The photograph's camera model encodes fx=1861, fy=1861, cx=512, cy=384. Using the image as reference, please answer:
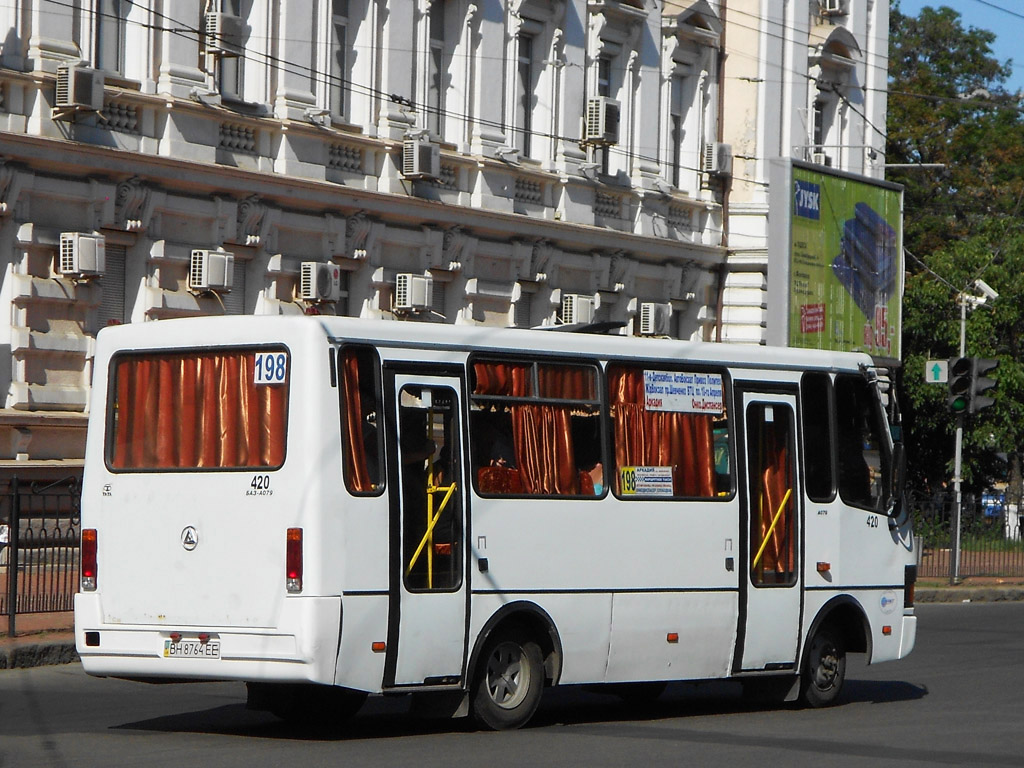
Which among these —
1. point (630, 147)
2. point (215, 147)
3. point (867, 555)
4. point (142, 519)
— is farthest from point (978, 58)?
point (142, 519)

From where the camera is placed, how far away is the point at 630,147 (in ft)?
106

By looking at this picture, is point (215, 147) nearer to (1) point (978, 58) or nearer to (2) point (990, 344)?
(2) point (990, 344)

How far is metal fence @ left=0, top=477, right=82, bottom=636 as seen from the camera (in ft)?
53.8

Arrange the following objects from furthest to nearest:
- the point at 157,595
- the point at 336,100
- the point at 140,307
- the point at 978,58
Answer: the point at 978,58 < the point at 336,100 < the point at 140,307 < the point at 157,595

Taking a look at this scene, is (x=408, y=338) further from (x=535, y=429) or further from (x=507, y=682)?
(x=507, y=682)

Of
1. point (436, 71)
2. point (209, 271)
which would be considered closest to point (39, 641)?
point (209, 271)

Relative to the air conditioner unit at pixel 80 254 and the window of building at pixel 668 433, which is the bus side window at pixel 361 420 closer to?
the window of building at pixel 668 433

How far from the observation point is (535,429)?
39.2ft

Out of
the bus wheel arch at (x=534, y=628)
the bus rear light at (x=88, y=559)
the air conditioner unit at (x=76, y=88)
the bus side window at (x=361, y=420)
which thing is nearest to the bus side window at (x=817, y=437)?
the bus wheel arch at (x=534, y=628)

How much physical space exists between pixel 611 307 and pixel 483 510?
20670 millimetres

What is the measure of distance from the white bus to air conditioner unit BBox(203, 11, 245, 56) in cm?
1245

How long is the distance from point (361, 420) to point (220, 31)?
45.6ft

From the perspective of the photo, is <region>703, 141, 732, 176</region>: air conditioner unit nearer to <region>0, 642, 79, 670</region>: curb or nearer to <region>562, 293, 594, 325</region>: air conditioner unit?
<region>562, 293, 594, 325</region>: air conditioner unit

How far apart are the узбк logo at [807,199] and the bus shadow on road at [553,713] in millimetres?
16898
